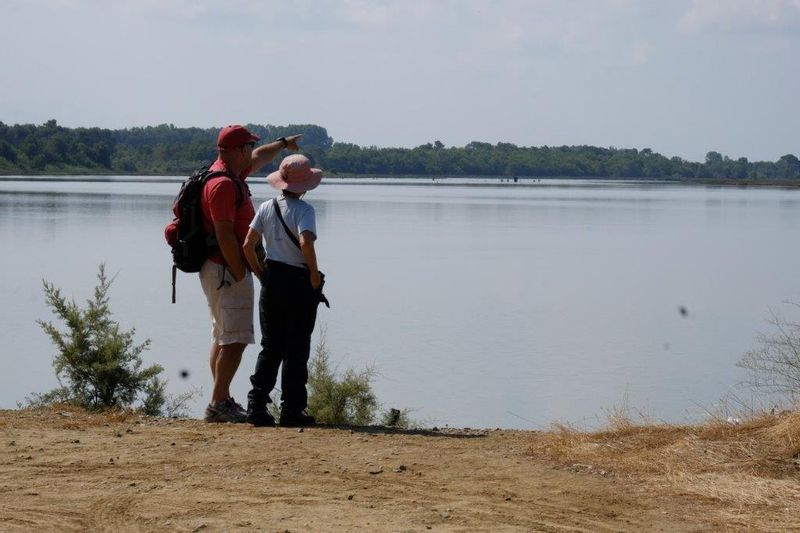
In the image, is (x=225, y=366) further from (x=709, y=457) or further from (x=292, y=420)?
(x=709, y=457)

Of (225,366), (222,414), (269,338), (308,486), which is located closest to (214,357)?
(225,366)

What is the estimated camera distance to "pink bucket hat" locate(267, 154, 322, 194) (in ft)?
25.6

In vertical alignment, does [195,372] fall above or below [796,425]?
below

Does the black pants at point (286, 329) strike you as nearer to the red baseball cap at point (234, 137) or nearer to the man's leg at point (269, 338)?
the man's leg at point (269, 338)

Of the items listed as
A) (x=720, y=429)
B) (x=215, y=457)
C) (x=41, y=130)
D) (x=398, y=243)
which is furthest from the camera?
(x=41, y=130)

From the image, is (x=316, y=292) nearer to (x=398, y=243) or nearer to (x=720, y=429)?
(x=720, y=429)

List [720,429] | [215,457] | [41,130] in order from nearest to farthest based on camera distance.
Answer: [215,457]
[720,429]
[41,130]

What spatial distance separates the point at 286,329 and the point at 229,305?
0.39 metres

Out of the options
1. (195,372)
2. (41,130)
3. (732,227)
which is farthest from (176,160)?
(195,372)

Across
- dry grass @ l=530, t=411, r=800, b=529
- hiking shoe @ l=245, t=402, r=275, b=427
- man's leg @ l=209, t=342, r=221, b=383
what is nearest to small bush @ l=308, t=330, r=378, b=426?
man's leg @ l=209, t=342, r=221, b=383

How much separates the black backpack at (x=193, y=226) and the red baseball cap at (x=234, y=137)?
194 mm

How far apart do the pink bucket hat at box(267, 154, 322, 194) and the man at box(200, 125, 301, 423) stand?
0.26 m

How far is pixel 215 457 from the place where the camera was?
6664 mm

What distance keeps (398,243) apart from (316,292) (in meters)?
28.8
